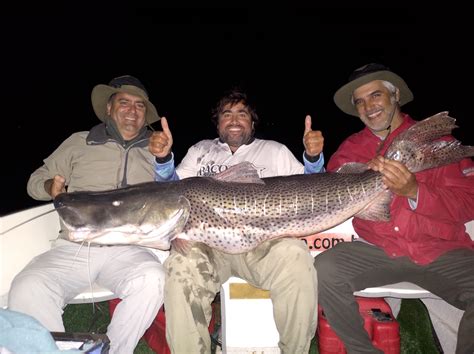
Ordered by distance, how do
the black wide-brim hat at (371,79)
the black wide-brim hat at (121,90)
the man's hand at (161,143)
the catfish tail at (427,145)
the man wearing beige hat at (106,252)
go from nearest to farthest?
1. the man wearing beige hat at (106,252)
2. the catfish tail at (427,145)
3. the man's hand at (161,143)
4. the black wide-brim hat at (371,79)
5. the black wide-brim hat at (121,90)

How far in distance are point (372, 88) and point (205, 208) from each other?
2078 millimetres

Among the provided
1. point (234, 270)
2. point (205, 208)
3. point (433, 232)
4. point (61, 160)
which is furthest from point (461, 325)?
point (61, 160)

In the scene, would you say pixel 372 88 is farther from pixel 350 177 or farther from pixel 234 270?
pixel 234 270

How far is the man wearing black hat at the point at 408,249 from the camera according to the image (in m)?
3.02

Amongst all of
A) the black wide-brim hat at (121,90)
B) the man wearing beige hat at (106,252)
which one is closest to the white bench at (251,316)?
the man wearing beige hat at (106,252)

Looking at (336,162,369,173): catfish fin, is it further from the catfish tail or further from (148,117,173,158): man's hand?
(148,117,173,158): man's hand

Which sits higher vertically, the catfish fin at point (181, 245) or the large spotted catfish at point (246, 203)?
the large spotted catfish at point (246, 203)

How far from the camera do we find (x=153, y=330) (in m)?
3.61

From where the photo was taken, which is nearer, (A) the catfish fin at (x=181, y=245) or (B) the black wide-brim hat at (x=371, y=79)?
(A) the catfish fin at (x=181, y=245)

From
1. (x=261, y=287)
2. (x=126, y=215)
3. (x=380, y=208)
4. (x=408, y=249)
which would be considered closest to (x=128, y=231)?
(x=126, y=215)

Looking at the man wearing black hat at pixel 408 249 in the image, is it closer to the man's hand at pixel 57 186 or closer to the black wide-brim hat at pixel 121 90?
the black wide-brim hat at pixel 121 90

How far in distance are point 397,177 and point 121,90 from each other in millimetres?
2828

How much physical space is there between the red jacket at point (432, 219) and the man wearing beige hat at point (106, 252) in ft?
6.68

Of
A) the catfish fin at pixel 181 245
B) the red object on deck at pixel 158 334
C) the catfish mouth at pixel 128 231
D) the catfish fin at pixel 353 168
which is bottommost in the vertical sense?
the red object on deck at pixel 158 334
